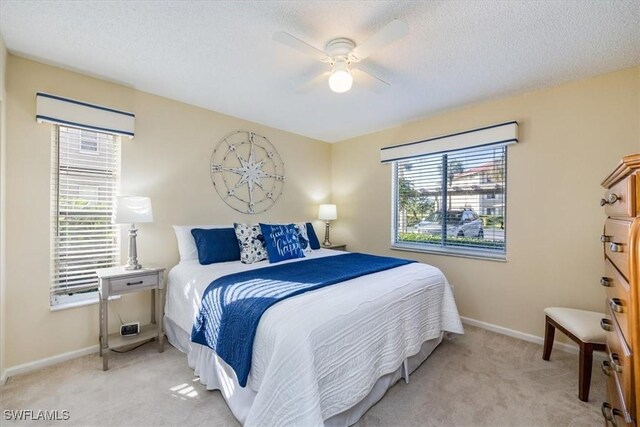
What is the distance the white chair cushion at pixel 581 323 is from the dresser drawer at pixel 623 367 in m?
0.94

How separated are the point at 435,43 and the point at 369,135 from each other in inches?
87.0

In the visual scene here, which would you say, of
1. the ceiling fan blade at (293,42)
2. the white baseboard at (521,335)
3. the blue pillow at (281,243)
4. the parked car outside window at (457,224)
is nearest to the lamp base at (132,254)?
the blue pillow at (281,243)

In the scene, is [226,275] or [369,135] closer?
[226,275]

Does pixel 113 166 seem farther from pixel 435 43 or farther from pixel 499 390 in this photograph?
pixel 499 390

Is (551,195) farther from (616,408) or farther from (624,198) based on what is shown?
(616,408)

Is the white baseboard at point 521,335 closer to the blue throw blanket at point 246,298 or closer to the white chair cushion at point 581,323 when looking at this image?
the white chair cushion at point 581,323

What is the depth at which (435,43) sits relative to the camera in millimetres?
1990

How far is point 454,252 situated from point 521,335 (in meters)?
1.01

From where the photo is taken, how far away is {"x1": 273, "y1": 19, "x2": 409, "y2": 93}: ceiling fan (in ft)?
5.28

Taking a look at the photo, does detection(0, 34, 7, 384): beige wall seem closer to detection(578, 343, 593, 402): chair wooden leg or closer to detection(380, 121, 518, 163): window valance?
detection(380, 121, 518, 163): window valance

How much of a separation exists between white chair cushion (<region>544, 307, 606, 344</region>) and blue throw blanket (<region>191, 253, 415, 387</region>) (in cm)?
127

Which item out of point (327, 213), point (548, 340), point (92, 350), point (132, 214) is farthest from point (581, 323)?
point (92, 350)

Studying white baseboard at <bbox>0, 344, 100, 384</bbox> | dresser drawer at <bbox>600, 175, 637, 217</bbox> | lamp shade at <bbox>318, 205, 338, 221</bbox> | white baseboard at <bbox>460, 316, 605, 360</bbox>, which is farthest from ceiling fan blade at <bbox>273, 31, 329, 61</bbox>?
white baseboard at <bbox>460, 316, 605, 360</bbox>

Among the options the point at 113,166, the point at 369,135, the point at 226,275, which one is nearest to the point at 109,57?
the point at 113,166
